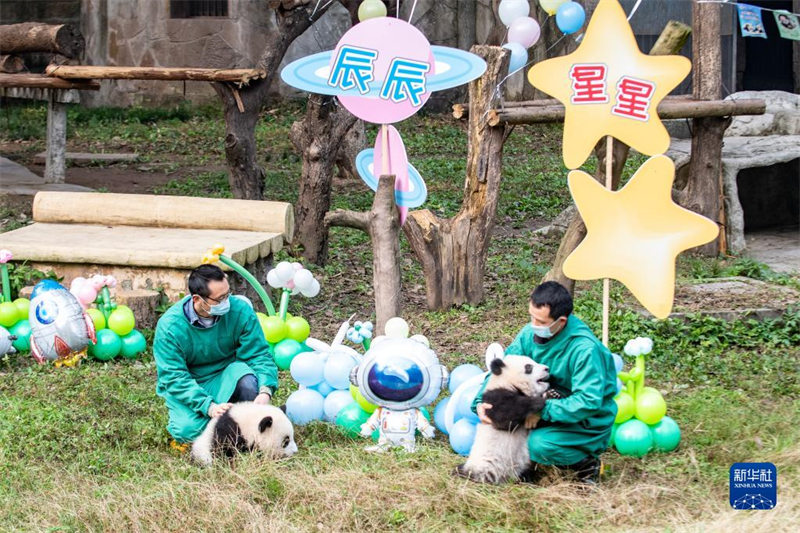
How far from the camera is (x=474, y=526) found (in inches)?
166

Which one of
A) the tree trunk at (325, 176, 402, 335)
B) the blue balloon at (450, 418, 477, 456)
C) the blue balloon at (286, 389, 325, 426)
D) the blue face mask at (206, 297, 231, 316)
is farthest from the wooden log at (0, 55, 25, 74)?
the blue balloon at (450, 418, 477, 456)

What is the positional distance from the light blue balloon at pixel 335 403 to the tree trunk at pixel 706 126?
14.0ft

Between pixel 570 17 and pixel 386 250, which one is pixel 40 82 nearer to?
pixel 386 250

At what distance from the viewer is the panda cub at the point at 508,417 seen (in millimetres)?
4520

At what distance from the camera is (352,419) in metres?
5.30

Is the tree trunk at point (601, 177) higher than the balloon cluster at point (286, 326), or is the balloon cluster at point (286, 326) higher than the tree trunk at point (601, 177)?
the tree trunk at point (601, 177)

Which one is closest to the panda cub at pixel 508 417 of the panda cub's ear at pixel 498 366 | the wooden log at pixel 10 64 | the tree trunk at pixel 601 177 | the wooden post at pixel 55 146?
the panda cub's ear at pixel 498 366

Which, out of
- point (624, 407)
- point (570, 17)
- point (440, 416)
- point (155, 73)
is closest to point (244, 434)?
point (440, 416)

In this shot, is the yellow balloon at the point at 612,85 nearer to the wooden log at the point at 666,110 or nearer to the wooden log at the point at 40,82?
the wooden log at the point at 666,110

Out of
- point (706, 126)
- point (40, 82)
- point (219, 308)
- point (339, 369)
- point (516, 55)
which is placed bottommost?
→ point (339, 369)

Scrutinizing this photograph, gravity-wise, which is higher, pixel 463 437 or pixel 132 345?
pixel 132 345

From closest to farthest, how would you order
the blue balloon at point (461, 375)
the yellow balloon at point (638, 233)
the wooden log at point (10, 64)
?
the yellow balloon at point (638, 233), the blue balloon at point (461, 375), the wooden log at point (10, 64)

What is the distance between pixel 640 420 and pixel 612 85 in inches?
69.3

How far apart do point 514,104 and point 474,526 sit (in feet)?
14.5
